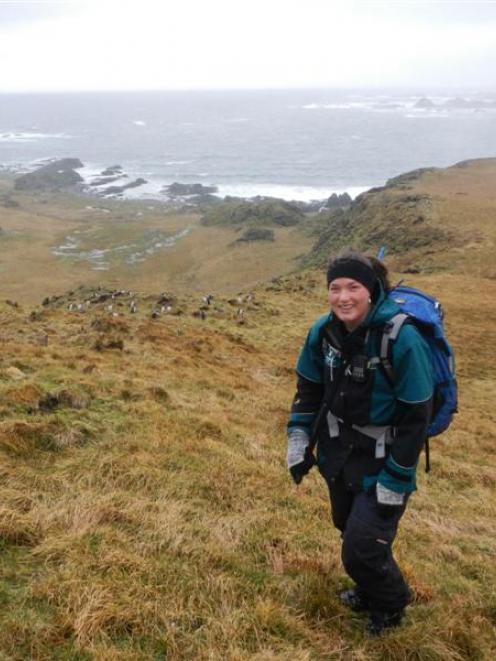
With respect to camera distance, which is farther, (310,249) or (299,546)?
(310,249)

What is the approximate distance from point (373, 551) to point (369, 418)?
939 millimetres

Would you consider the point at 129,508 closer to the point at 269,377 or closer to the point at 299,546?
the point at 299,546

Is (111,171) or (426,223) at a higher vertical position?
(111,171)

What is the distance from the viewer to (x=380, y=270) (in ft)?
13.2

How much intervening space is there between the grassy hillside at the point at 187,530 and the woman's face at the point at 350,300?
7.63 feet

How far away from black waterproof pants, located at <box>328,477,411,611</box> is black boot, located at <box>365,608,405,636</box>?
0.06 metres

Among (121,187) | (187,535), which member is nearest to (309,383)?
(187,535)

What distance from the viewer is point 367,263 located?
12.9 feet

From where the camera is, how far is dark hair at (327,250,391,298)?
3.93 meters

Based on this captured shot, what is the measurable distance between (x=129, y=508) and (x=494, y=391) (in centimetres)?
1536

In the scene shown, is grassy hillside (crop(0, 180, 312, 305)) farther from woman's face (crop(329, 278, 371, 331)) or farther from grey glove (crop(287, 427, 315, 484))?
woman's face (crop(329, 278, 371, 331))

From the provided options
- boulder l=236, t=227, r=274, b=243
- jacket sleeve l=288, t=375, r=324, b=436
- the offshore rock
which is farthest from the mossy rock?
jacket sleeve l=288, t=375, r=324, b=436

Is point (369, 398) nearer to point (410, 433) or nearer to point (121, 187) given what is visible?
point (410, 433)

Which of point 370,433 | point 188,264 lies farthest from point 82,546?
point 188,264
